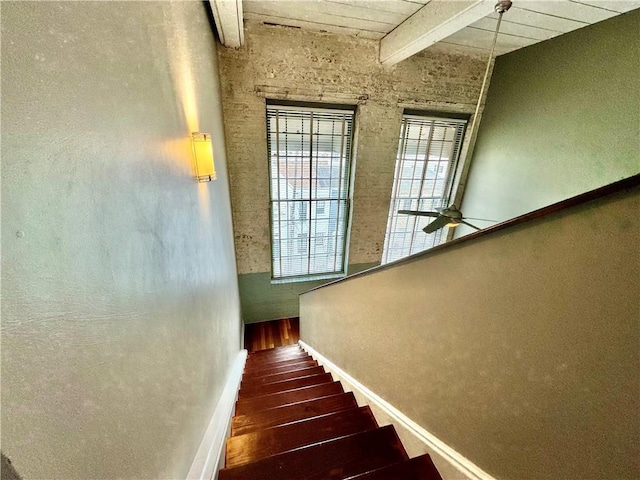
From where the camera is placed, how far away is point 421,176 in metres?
4.19

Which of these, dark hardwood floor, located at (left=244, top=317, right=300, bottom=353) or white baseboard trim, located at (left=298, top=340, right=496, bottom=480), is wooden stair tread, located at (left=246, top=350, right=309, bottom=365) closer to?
dark hardwood floor, located at (left=244, top=317, right=300, bottom=353)

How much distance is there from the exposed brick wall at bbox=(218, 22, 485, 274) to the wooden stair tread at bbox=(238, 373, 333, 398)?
216cm

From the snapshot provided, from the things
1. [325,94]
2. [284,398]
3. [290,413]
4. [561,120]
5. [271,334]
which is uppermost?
[325,94]

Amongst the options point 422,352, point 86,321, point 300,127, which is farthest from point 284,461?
point 300,127

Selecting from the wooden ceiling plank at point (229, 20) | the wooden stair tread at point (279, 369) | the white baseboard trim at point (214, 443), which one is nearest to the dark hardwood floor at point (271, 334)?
the wooden stair tread at point (279, 369)

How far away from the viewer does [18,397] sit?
34cm

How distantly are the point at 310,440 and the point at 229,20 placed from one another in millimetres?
3138

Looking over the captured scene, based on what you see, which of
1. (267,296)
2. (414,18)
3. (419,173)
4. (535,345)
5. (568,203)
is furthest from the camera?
(267,296)

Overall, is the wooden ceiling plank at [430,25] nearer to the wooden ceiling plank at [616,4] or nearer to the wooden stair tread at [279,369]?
the wooden ceiling plank at [616,4]

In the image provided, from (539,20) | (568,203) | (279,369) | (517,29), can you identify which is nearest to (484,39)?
(517,29)

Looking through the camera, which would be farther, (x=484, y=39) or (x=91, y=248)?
(x=484, y=39)

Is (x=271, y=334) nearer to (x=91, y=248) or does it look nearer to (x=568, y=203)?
(x=91, y=248)

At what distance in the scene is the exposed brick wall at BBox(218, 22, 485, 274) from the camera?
2.93 metres

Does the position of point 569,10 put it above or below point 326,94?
above
